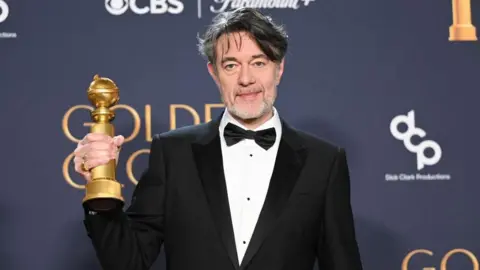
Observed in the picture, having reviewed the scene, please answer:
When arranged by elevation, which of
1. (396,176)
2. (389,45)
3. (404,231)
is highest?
(389,45)

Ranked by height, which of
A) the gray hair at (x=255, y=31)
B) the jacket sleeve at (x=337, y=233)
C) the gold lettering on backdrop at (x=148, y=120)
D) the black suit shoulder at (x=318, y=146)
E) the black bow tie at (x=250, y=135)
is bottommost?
the jacket sleeve at (x=337, y=233)

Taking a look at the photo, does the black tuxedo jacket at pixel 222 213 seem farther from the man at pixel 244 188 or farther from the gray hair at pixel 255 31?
the gray hair at pixel 255 31

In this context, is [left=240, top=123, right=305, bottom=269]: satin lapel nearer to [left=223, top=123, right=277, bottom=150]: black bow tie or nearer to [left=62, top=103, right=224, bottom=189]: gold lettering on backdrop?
[left=223, top=123, right=277, bottom=150]: black bow tie

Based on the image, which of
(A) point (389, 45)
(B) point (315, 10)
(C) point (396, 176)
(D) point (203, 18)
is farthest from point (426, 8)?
(D) point (203, 18)

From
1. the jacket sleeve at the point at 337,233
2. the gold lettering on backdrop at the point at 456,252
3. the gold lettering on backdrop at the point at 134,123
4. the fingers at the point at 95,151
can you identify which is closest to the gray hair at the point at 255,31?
the jacket sleeve at the point at 337,233

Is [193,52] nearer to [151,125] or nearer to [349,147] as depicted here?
[151,125]

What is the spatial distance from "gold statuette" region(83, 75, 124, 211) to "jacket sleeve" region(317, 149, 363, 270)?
0.56 meters

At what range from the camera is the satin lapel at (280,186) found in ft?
6.82

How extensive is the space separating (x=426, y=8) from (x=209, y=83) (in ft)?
2.65

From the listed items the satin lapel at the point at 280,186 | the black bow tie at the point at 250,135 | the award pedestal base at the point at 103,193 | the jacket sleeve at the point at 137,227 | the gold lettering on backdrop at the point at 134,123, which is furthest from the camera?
the gold lettering on backdrop at the point at 134,123

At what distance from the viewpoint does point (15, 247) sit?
2.94m

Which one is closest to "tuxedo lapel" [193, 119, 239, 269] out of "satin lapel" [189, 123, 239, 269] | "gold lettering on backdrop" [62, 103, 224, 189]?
"satin lapel" [189, 123, 239, 269]

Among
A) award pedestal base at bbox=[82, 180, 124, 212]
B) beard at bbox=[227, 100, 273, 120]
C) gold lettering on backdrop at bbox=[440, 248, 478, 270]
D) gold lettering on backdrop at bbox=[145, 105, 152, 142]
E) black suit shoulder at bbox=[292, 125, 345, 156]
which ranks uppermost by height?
gold lettering on backdrop at bbox=[145, 105, 152, 142]

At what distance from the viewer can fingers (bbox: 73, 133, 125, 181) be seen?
1863 millimetres
